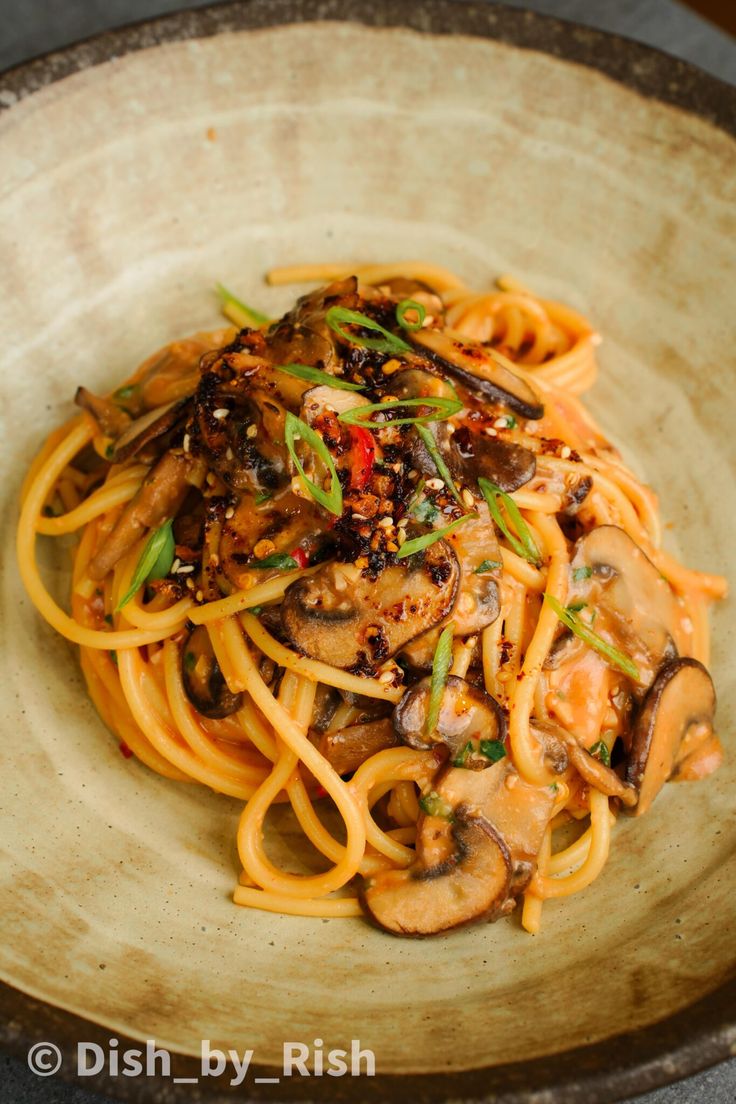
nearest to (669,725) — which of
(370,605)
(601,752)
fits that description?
(601,752)

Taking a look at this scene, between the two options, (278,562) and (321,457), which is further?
(278,562)

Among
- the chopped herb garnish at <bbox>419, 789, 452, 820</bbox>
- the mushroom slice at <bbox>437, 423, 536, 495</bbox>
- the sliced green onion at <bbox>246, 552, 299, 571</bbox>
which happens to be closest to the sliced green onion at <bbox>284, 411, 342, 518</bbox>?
the sliced green onion at <bbox>246, 552, 299, 571</bbox>

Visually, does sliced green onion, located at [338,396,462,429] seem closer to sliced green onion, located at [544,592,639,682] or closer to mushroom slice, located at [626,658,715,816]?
sliced green onion, located at [544,592,639,682]

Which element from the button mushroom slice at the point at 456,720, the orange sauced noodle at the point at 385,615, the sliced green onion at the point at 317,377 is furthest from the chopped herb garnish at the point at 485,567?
the sliced green onion at the point at 317,377

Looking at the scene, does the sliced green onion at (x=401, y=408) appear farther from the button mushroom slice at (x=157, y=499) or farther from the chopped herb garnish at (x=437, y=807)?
the chopped herb garnish at (x=437, y=807)

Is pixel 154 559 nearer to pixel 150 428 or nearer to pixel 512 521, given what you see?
pixel 150 428

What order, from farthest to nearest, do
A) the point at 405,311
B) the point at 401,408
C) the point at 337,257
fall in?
the point at 337,257 < the point at 405,311 < the point at 401,408

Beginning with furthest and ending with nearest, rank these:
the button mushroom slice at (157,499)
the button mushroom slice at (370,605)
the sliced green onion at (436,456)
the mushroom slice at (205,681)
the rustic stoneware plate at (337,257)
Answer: the button mushroom slice at (157,499), the mushroom slice at (205,681), the sliced green onion at (436,456), the button mushroom slice at (370,605), the rustic stoneware plate at (337,257)
